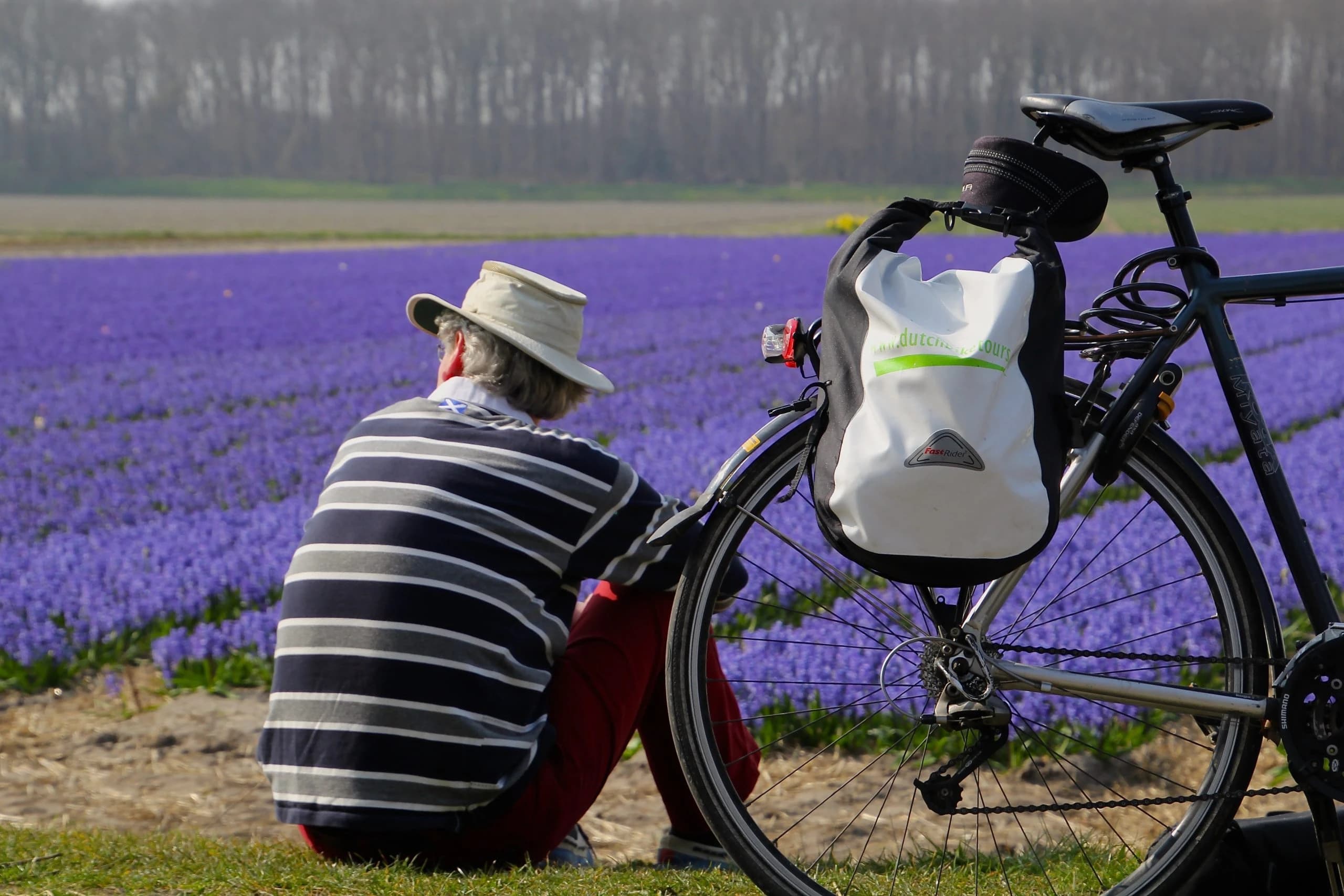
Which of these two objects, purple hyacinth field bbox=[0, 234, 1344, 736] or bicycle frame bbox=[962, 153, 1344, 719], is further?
purple hyacinth field bbox=[0, 234, 1344, 736]

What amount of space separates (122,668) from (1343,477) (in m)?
5.64

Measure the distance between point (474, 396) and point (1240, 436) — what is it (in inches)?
60.7

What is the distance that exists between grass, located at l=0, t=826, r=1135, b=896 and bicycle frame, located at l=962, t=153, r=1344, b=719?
436mm

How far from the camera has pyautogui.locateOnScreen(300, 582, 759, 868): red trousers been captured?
8.80 ft

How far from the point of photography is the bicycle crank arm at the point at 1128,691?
229 centimetres

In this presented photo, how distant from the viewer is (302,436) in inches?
352

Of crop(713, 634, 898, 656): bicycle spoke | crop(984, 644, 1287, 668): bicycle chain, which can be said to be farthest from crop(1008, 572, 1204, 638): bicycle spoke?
crop(713, 634, 898, 656): bicycle spoke

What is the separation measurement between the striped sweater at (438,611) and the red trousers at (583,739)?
0.20 ft

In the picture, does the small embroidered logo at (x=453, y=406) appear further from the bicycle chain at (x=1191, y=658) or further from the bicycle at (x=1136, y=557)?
the bicycle chain at (x=1191, y=658)

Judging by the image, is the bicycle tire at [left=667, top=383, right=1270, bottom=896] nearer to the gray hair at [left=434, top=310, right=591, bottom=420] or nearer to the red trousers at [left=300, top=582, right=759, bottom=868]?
the red trousers at [left=300, top=582, right=759, bottom=868]

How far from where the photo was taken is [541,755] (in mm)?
2707

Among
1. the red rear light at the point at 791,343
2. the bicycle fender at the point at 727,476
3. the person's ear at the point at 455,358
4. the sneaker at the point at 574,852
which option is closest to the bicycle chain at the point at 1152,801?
the bicycle fender at the point at 727,476

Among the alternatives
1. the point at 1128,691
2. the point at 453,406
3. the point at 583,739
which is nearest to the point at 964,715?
the point at 1128,691

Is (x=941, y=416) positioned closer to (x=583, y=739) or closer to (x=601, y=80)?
(x=583, y=739)
